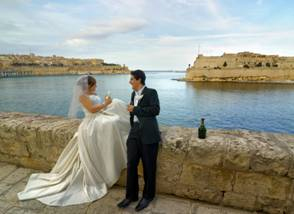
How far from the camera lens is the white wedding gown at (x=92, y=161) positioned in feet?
7.18

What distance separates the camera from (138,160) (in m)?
2.06

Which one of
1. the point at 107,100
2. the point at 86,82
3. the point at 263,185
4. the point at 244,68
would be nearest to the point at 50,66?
the point at 244,68

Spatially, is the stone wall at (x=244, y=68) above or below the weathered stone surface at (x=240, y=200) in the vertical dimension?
above

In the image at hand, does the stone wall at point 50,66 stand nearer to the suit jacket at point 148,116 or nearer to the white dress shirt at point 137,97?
the white dress shirt at point 137,97

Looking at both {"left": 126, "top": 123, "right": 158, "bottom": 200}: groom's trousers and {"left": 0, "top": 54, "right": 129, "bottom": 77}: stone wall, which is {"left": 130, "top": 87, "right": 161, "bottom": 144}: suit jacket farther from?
{"left": 0, "top": 54, "right": 129, "bottom": 77}: stone wall

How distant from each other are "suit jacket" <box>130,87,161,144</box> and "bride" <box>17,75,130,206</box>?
1.37 ft

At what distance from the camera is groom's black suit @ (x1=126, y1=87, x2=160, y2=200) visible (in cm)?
193

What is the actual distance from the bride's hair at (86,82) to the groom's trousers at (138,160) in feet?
2.82

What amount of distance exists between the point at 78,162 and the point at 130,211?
2.79ft

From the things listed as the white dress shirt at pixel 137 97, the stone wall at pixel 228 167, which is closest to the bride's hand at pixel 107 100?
the white dress shirt at pixel 137 97

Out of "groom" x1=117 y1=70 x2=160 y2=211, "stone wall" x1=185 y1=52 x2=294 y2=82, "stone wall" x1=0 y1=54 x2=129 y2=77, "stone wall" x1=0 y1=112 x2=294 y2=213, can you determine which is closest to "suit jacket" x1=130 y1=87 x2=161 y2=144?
"groom" x1=117 y1=70 x2=160 y2=211

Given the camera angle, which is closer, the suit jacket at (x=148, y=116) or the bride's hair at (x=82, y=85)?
the suit jacket at (x=148, y=116)

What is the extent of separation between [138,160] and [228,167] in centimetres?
92

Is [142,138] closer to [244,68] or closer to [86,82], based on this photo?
[86,82]
